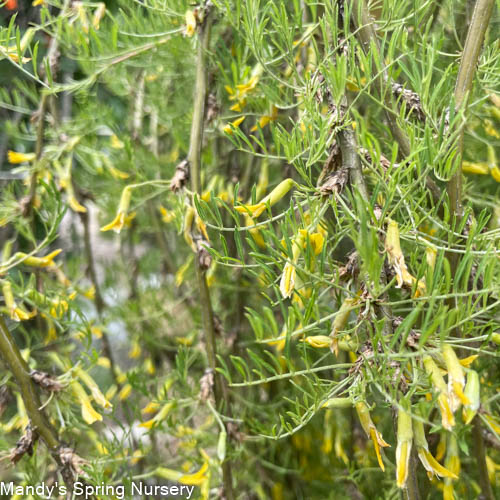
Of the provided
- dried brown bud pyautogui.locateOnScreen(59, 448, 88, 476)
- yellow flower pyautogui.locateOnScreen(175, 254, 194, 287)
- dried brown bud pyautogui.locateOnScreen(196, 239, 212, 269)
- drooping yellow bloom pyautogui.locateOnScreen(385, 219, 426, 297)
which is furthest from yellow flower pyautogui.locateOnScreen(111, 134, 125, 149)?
drooping yellow bloom pyautogui.locateOnScreen(385, 219, 426, 297)

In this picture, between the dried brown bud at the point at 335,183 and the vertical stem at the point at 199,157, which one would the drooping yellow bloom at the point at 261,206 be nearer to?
the dried brown bud at the point at 335,183

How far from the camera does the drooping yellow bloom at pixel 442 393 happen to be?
0.29 meters

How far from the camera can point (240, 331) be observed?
822 mm

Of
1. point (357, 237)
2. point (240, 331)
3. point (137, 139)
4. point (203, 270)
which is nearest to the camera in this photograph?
point (357, 237)

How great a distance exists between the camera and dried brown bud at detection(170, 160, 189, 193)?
538 mm

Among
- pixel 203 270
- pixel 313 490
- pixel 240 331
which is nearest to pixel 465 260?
pixel 203 270

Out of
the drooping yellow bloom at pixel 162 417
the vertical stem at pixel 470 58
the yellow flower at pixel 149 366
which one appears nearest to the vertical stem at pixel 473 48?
the vertical stem at pixel 470 58

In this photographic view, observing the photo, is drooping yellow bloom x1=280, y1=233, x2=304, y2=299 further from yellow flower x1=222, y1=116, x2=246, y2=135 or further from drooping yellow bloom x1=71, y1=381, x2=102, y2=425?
drooping yellow bloom x1=71, y1=381, x2=102, y2=425

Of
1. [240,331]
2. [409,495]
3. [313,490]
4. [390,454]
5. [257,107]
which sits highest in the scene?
[257,107]

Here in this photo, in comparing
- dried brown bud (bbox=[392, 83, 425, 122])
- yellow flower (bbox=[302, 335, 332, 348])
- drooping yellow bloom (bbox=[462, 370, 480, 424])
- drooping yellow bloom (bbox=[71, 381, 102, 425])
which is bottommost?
drooping yellow bloom (bbox=[71, 381, 102, 425])

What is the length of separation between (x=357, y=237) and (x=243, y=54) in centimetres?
42

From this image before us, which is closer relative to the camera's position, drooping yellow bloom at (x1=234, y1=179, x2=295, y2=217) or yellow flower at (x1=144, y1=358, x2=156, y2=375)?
drooping yellow bloom at (x1=234, y1=179, x2=295, y2=217)

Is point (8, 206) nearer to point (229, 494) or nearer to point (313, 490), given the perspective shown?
point (229, 494)

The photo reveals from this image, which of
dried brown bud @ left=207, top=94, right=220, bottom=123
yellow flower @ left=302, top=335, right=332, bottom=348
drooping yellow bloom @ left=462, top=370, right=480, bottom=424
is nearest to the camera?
drooping yellow bloom @ left=462, top=370, right=480, bottom=424
